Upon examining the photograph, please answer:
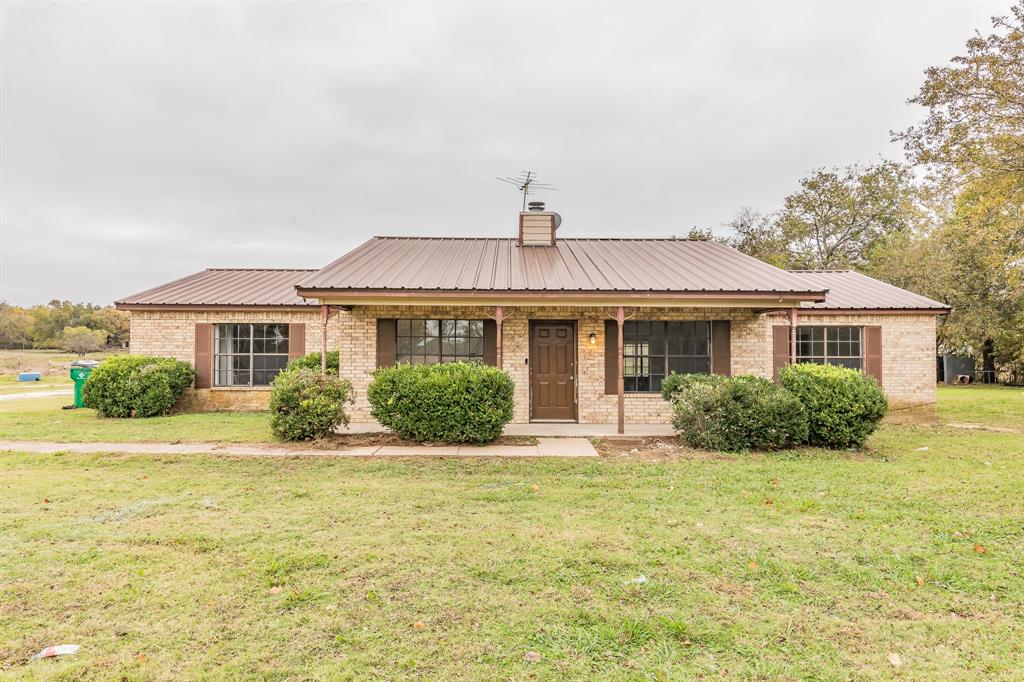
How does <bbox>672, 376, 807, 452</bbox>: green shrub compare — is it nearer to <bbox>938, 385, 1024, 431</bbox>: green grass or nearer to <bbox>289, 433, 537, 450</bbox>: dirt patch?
<bbox>289, 433, 537, 450</bbox>: dirt patch

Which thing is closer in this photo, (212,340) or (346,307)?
(346,307)

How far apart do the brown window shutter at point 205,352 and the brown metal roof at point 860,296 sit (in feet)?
47.0

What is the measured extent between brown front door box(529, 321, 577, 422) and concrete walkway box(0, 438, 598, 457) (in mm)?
2273

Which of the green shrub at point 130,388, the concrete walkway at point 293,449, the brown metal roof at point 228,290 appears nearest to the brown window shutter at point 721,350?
the concrete walkway at point 293,449

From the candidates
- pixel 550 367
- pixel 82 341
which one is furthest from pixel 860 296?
pixel 82 341

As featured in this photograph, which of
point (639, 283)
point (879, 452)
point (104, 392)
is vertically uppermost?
point (639, 283)

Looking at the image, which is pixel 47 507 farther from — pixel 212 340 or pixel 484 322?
pixel 212 340

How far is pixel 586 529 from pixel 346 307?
7.48 m

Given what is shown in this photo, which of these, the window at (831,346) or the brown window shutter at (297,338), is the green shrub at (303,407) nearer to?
the brown window shutter at (297,338)

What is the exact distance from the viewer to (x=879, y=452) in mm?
7617

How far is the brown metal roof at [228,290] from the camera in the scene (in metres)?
12.4

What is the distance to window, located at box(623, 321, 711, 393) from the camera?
35.0ft

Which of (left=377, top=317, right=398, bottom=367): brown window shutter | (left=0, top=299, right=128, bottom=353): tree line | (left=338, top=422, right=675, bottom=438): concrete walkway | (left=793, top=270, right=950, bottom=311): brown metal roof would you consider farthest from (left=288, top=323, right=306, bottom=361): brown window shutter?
(left=0, top=299, right=128, bottom=353): tree line

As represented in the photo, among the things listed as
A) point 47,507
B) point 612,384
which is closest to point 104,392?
point 47,507
